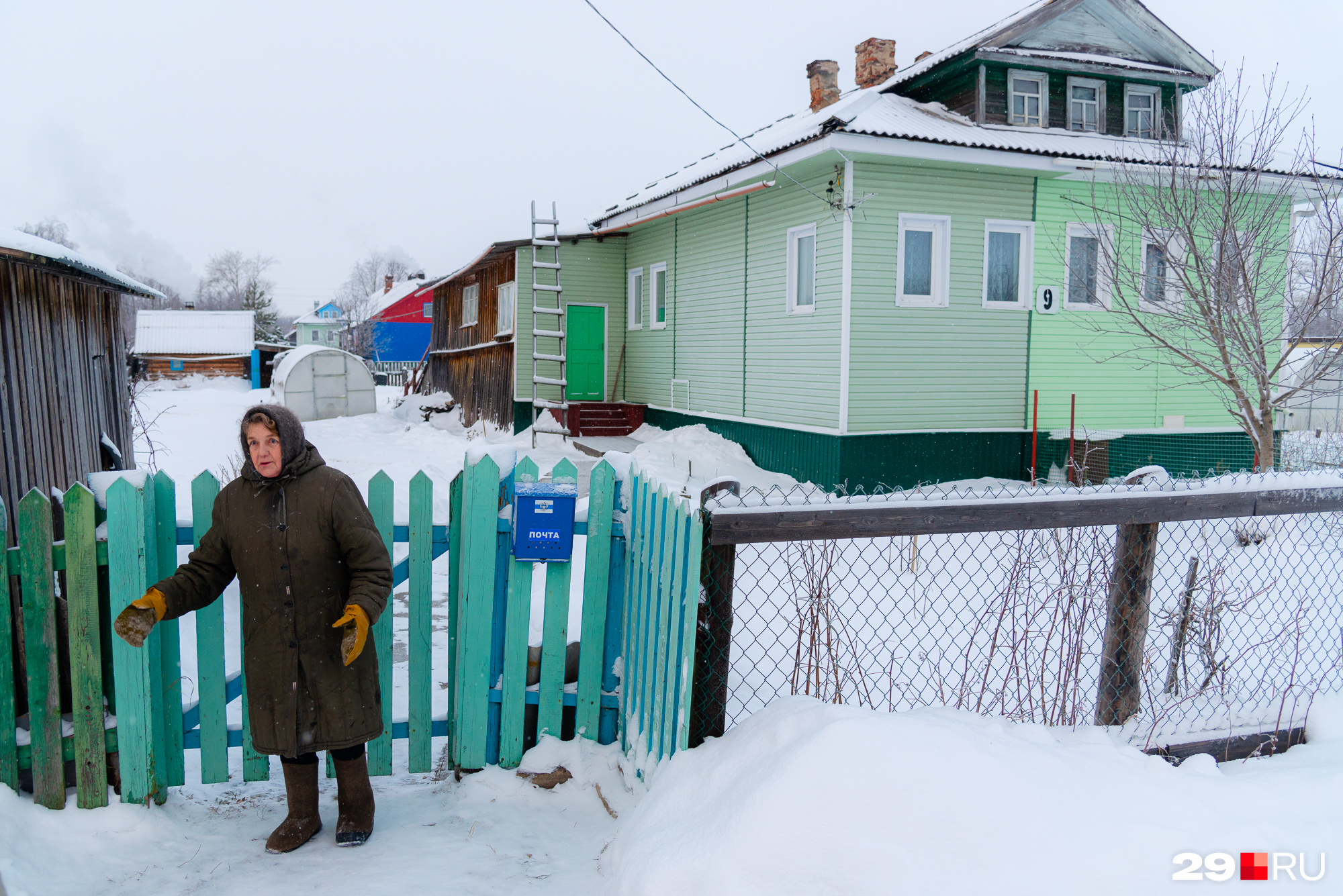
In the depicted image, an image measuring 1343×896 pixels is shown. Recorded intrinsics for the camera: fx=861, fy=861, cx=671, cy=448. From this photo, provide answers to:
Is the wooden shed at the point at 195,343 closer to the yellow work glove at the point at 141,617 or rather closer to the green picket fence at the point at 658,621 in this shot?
the yellow work glove at the point at 141,617

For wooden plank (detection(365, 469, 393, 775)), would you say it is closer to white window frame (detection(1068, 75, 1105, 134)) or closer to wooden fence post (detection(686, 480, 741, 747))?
wooden fence post (detection(686, 480, 741, 747))

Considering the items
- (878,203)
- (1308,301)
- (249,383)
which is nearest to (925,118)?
(878,203)

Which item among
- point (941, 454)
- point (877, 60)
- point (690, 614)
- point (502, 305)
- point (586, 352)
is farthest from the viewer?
point (502, 305)

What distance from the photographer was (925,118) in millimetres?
12125

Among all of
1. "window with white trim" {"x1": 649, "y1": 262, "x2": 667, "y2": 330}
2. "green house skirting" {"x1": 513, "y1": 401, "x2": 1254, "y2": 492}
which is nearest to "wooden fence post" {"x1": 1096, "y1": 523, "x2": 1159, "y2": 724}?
"green house skirting" {"x1": 513, "y1": 401, "x2": 1254, "y2": 492}

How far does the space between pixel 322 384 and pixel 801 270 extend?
1802cm

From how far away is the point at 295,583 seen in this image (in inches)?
120

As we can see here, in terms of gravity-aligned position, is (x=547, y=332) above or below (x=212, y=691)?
above

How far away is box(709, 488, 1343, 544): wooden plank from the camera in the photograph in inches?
116

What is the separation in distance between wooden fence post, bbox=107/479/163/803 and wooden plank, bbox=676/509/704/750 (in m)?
2.04

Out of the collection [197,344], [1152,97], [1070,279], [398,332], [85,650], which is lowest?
[85,650]

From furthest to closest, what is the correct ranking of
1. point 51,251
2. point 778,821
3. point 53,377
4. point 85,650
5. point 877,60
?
point 877,60 → point 53,377 → point 51,251 → point 85,650 → point 778,821

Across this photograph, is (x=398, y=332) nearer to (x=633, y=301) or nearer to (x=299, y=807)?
(x=633, y=301)

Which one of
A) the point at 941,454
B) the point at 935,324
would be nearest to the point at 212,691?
the point at 941,454
